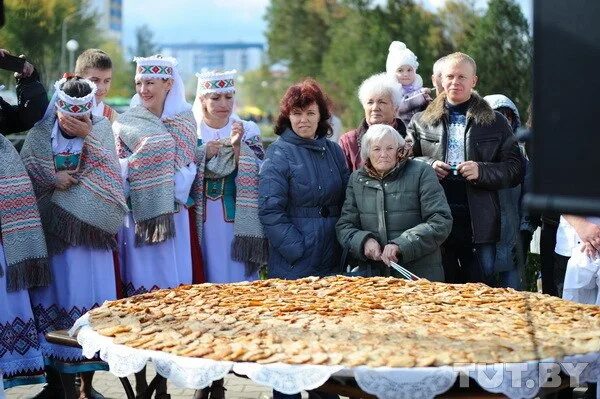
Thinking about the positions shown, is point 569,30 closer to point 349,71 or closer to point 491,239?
point 491,239

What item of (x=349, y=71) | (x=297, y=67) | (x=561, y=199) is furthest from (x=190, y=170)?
(x=297, y=67)

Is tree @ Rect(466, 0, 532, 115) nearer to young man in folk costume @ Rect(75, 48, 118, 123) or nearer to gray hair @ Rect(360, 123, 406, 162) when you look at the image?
young man in folk costume @ Rect(75, 48, 118, 123)

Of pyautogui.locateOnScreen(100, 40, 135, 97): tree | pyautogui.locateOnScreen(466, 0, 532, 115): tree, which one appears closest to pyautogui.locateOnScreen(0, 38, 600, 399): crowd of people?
pyautogui.locateOnScreen(466, 0, 532, 115): tree

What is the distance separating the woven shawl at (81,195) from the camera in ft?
17.0

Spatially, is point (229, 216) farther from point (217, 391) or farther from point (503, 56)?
point (503, 56)

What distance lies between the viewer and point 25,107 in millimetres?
5207

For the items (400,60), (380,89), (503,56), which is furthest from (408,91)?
(503,56)

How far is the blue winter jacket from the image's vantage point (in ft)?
17.6

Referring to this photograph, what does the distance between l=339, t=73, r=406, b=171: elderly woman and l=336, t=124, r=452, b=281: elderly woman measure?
574 mm

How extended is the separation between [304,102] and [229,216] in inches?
30.7

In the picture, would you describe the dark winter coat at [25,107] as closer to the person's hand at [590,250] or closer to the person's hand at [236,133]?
the person's hand at [236,133]

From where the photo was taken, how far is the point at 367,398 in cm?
310

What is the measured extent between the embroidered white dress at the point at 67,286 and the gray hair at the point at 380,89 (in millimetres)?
1738

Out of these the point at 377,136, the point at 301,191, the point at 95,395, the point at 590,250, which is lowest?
the point at 95,395
